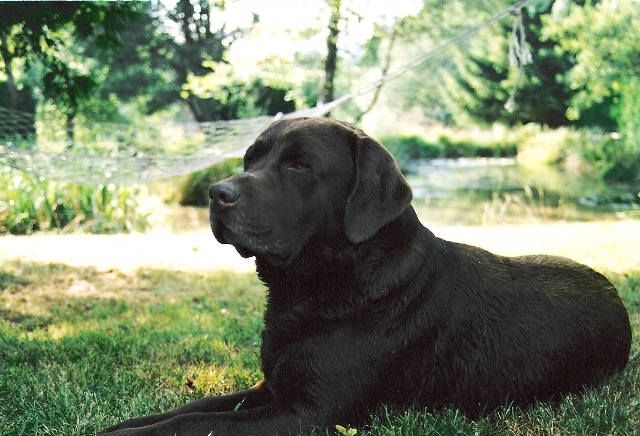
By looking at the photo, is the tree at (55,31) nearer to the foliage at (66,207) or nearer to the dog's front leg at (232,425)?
the dog's front leg at (232,425)

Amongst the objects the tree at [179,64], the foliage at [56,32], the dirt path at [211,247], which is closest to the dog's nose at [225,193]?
the foliage at [56,32]

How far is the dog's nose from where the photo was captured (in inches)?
92.0

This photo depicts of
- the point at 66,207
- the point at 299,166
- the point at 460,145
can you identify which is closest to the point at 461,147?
the point at 460,145

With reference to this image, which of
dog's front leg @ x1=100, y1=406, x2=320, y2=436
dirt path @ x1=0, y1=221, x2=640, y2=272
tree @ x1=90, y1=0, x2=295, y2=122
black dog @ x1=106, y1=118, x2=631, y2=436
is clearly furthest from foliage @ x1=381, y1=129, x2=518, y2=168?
dog's front leg @ x1=100, y1=406, x2=320, y2=436

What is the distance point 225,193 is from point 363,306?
0.71 metres

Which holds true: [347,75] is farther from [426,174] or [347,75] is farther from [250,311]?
[250,311]

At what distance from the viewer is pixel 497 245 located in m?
7.13

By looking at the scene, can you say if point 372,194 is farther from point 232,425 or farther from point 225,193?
point 232,425

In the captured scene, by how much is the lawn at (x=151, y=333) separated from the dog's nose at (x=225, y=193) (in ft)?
3.40

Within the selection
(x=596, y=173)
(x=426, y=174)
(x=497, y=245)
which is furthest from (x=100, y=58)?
(x=497, y=245)

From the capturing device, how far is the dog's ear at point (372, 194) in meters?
2.36

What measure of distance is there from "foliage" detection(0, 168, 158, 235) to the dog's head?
283 inches

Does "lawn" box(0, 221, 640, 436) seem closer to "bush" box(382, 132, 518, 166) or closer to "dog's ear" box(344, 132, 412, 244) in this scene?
"dog's ear" box(344, 132, 412, 244)

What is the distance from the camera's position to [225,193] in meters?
2.34
